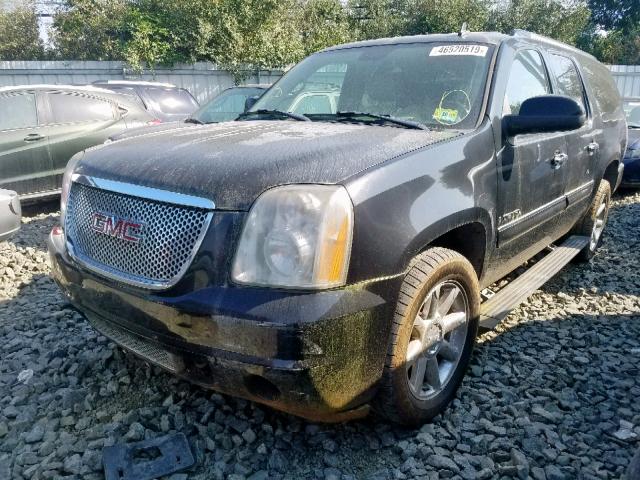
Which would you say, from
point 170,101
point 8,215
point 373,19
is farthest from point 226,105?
point 373,19

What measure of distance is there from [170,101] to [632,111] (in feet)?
27.3

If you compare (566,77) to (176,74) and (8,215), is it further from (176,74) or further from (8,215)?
(176,74)

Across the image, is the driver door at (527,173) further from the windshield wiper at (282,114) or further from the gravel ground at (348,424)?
the windshield wiper at (282,114)

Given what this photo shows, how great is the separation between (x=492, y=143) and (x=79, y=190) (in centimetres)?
205

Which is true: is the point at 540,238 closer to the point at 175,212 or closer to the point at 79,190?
the point at 175,212

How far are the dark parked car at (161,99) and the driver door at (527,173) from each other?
6444mm

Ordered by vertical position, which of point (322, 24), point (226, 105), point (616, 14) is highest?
point (616, 14)

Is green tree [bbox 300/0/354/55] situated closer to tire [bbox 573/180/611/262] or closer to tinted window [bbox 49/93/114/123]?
tinted window [bbox 49/93/114/123]

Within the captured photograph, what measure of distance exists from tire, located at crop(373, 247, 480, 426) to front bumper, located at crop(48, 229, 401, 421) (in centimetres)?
10

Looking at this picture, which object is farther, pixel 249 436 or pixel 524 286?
pixel 524 286

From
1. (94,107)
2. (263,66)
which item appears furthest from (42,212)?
(263,66)

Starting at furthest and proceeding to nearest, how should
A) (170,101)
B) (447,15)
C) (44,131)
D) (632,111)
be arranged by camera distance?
(447,15)
(632,111)
(170,101)
(44,131)

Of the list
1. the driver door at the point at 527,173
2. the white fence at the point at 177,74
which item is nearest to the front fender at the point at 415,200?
the driver door at the point at 527,173

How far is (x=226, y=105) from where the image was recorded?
28.7 ft
